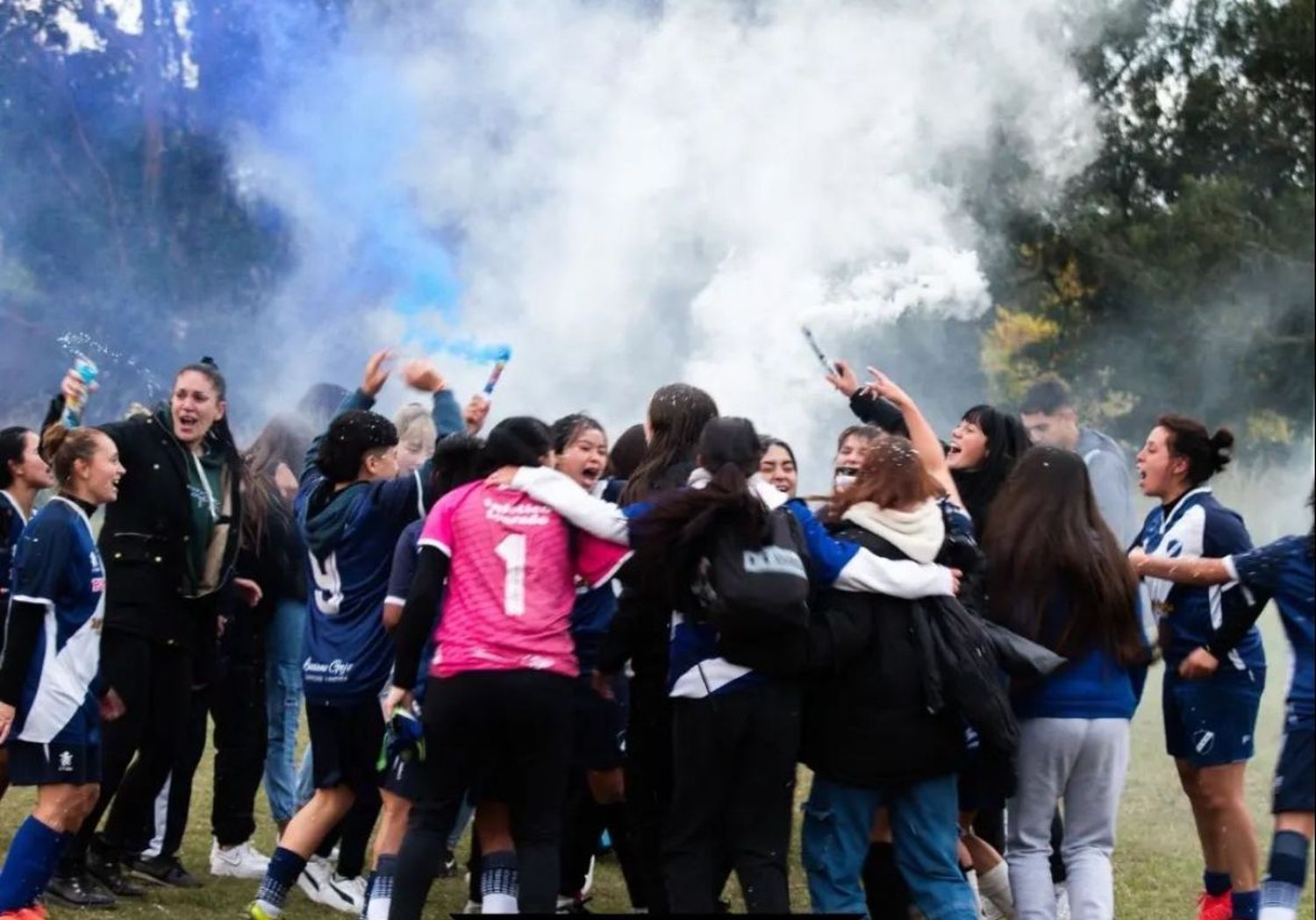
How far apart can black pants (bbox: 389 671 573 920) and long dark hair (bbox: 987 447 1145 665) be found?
5.44ft

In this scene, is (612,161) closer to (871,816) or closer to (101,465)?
(101,465)

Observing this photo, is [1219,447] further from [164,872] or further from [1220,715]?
[164,872]

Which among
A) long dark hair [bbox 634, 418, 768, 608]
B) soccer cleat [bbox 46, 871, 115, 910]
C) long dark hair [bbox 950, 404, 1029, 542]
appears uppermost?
long dark hair [bbox 950, 404, 1029, 542]

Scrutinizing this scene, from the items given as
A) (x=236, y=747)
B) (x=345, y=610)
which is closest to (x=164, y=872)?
(x=236, y=747)

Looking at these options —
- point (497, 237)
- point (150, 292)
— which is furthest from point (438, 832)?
point (497, 237)

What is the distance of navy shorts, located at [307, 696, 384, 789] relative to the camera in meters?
7.00

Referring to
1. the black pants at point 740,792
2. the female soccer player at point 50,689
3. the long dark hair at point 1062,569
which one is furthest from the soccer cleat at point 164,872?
the long dark hair at point 1062,569

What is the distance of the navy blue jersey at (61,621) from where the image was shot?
6.34 m

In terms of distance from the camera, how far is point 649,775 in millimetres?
6559

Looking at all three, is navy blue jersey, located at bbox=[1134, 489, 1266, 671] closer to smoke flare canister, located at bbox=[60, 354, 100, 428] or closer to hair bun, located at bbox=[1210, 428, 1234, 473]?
hair bun, located at bbox=[1210, 428, 1234, 473]

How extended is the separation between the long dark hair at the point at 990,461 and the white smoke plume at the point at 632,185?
527cm

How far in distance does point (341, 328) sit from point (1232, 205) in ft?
50.6

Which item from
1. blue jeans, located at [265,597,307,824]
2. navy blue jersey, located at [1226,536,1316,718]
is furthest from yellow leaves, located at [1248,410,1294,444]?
navy blue jersey, located at [1226,536,1316,718]

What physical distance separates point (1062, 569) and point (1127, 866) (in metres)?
3.58
